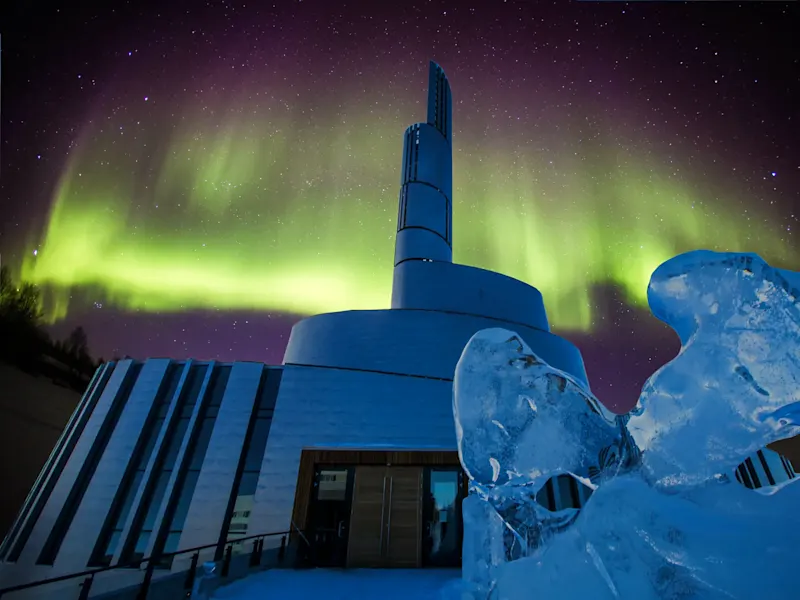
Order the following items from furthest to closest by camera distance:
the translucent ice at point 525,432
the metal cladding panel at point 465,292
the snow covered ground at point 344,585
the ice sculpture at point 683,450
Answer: the metal cladding panel at point 465,292 → the snow covered ground at point 344,585 → the translucent ice at point 525,432 → the ice sculpture at point 683,450

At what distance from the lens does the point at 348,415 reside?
17.1 meters

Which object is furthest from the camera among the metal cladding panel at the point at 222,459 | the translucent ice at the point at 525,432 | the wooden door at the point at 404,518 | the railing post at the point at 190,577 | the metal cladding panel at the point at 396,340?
the metal cladding panel at the point at 396,340

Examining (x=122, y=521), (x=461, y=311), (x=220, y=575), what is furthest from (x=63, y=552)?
(x=461, y=311)

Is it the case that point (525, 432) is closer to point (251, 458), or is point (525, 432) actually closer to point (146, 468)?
point (251, 458)

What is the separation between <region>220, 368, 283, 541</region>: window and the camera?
1484 cm

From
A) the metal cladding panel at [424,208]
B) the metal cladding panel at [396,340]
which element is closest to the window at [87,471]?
the metal cladding panel at [396,340]

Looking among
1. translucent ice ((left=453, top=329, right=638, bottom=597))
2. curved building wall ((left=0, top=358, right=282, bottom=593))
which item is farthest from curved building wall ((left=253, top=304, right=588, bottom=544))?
translucent ice ((left=453, top=329, right=638, bottom=597))

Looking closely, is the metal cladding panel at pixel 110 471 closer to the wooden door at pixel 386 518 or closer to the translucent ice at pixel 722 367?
the wooden door at pixel 386 518

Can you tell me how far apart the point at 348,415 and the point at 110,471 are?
918 centimetres

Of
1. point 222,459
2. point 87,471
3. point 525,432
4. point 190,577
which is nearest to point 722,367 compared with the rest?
point 525,432

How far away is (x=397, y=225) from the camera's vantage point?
1104 inches

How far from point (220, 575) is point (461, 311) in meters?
17.5

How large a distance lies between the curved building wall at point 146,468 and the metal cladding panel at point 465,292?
9.15m

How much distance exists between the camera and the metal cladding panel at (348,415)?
16.2 m
